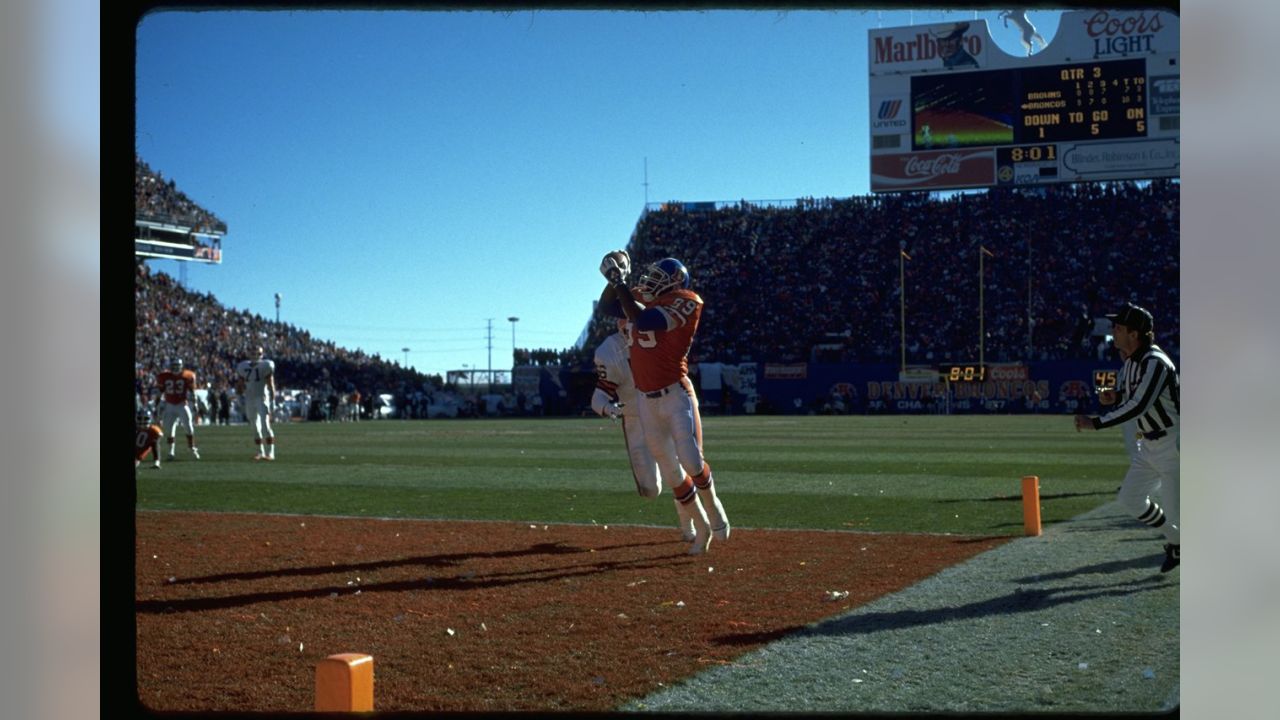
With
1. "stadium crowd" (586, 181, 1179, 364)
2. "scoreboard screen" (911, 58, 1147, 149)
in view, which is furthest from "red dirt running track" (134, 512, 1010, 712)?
"scoreboard screen" (911, 58, 1147, 149)

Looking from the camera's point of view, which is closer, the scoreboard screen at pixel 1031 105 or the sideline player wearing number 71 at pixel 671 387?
the sideline player wearing number 71 at pixel 671 387

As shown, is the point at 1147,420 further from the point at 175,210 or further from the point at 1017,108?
the point at 175,210

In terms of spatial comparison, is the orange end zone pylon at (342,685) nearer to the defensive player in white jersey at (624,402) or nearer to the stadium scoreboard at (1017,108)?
the defensive player in white jersey at (624,402)

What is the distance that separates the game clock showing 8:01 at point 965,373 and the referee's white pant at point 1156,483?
1451 inches

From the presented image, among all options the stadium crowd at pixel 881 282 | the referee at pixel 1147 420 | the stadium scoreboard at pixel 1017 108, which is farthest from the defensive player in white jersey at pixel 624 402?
the stadium crowd at pixel 881 282

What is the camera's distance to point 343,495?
13836mm

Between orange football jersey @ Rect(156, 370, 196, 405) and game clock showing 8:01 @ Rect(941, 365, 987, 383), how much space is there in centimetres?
3110

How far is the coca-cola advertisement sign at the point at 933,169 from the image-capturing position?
137 ft

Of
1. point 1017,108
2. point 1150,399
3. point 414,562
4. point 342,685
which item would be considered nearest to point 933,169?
point 1017,108

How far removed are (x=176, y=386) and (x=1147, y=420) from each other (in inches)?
707

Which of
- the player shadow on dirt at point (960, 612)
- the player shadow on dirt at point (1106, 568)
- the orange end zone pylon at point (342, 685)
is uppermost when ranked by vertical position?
the orange end zone pylon at point (342, 685)

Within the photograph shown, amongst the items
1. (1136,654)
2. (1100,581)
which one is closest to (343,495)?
(1100,581)

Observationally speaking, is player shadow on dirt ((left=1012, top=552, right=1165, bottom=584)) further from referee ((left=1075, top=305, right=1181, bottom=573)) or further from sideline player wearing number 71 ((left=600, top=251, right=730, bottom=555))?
sideline player wearing number 71 ((left=600, top=251, right=730, bottom=555))

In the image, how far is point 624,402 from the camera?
10.1 meters
